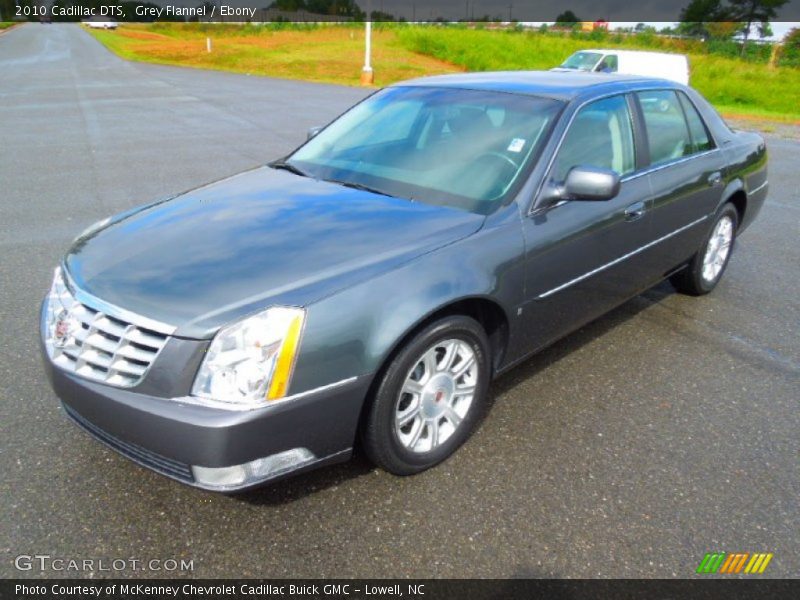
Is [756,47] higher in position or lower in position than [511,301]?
higher

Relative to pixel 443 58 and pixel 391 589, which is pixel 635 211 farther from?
pixel 443 58

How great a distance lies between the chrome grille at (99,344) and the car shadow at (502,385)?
0.63 meters

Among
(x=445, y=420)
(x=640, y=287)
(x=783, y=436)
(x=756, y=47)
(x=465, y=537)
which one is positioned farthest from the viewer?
(x=756, y=47)

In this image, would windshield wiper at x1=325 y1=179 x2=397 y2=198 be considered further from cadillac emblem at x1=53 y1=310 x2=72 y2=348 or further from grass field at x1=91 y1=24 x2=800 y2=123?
grass field at x1=91 y1=24 x2=800 y2=123

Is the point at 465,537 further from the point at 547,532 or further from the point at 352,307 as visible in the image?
the point at 352,307

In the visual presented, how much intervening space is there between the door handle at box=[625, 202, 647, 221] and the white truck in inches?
535

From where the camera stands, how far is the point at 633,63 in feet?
54.1

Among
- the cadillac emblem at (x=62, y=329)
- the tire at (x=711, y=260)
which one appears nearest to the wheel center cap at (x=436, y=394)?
the cadillac emblem at (x=62, y=329)

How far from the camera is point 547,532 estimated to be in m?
2.59

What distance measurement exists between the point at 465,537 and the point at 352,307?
0.99 metres

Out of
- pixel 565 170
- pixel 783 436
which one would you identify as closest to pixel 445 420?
pixel 565 170

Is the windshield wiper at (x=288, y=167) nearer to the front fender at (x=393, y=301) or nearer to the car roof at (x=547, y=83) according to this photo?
the car roof at (x=547, y=83)

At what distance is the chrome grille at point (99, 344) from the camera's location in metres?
2.35

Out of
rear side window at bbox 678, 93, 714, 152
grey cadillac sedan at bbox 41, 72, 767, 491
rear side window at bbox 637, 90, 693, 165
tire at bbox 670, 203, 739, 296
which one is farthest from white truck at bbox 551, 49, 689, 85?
grey cadillac sedan at bbox 41, 72, 767, 491
